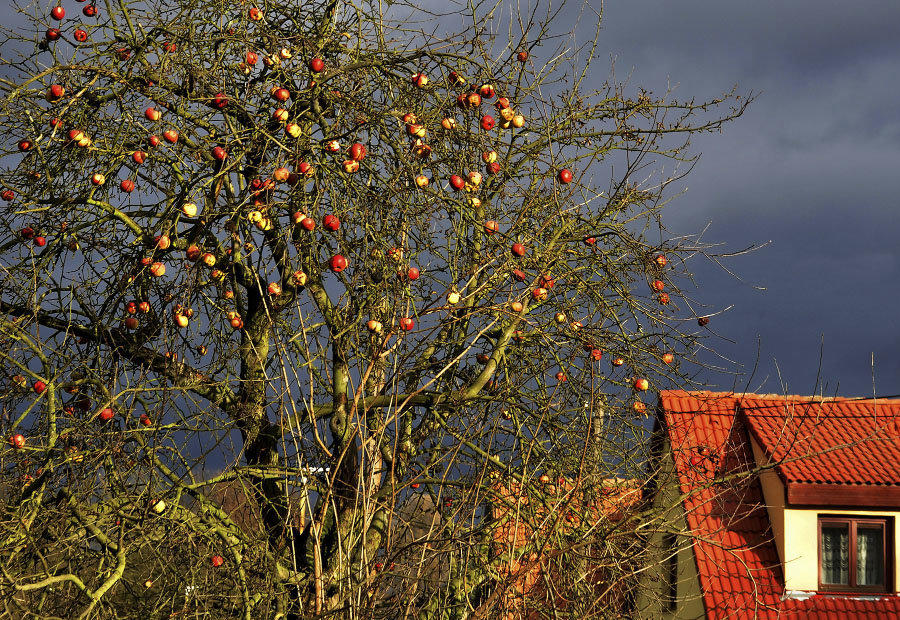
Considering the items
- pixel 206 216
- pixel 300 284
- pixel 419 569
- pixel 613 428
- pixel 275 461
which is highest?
pixel 206 216

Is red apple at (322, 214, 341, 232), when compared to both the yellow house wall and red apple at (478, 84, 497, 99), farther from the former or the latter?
the yellow house wall

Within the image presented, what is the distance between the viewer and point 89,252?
22.3 ft

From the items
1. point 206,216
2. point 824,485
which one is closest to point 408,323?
point 206,216

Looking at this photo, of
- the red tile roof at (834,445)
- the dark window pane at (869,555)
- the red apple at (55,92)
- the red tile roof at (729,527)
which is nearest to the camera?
the red apple at (55,92)

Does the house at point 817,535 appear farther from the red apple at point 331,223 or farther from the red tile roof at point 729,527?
the red apple at point 331,223

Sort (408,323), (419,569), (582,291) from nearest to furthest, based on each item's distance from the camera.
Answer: (419,569)
(408,323)
(582,291)

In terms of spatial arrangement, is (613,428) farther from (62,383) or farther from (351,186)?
(62,383)

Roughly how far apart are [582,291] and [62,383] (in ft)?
13.3

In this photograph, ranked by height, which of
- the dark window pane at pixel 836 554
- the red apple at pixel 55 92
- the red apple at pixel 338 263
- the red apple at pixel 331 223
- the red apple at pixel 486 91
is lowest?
the dark window pane at pixel 836 554

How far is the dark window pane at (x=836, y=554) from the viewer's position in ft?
34.5

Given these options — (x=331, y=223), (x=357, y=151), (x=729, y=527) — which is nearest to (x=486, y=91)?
(x=357, y=151)

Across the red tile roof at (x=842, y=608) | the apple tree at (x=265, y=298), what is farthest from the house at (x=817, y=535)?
the apple tree at (x=265, y=298)

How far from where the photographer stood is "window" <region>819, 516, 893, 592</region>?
10453mm

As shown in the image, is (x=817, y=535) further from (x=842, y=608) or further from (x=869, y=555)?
(x=842, y=608)
